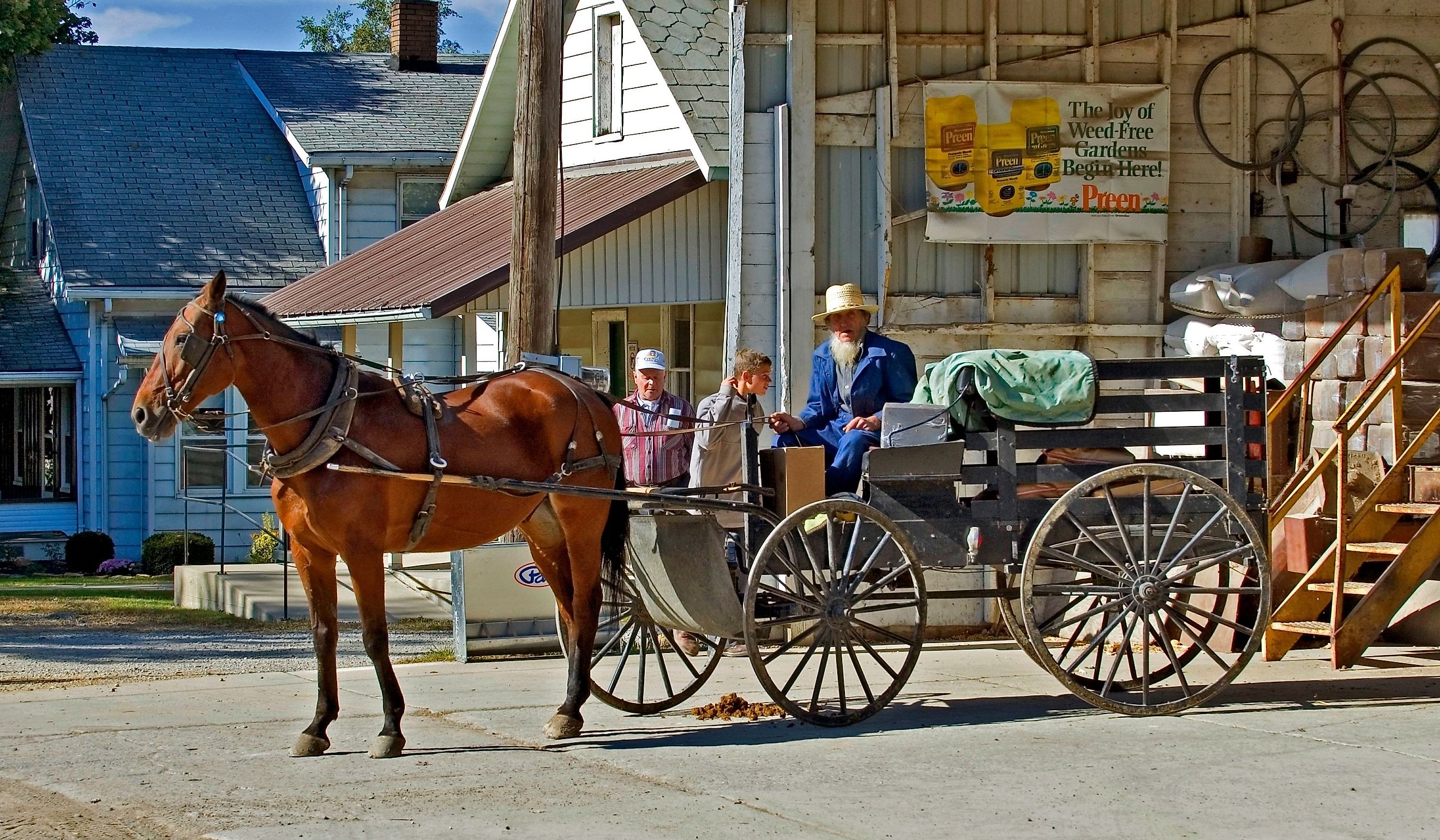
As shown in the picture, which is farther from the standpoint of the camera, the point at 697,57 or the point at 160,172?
the point at 160,172

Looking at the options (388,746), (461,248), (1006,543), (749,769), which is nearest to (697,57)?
(461,248)

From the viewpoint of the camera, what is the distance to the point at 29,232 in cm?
2612

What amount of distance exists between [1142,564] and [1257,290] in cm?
525

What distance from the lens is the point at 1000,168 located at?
13.6 m

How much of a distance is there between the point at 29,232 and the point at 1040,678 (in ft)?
70.5

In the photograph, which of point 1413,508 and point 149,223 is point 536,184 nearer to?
point 1413,508

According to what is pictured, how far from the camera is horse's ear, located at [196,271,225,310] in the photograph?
737cm

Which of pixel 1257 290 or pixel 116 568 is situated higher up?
pixel 1257 290

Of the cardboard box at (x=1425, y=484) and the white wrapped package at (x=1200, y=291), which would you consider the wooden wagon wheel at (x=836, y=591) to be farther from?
the white wrapped package at (x=1200, y=291)

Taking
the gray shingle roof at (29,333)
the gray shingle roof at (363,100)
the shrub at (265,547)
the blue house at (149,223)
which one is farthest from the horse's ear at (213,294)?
A: the gray shingle roof at (29,333)

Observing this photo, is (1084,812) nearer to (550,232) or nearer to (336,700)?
(336,700)


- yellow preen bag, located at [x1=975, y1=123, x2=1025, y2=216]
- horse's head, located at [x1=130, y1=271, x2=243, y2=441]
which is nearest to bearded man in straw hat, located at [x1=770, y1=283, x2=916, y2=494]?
horse's head, located at [x1=130, y1=271, x2=243, y2=441]

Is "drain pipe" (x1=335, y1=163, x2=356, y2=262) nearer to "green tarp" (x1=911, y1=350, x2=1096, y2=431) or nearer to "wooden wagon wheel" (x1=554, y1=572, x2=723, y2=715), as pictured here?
"wooden wagon wheel" (x1=554, y1=572, x2=723, y2=715)

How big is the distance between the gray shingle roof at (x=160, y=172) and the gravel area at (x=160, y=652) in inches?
422
